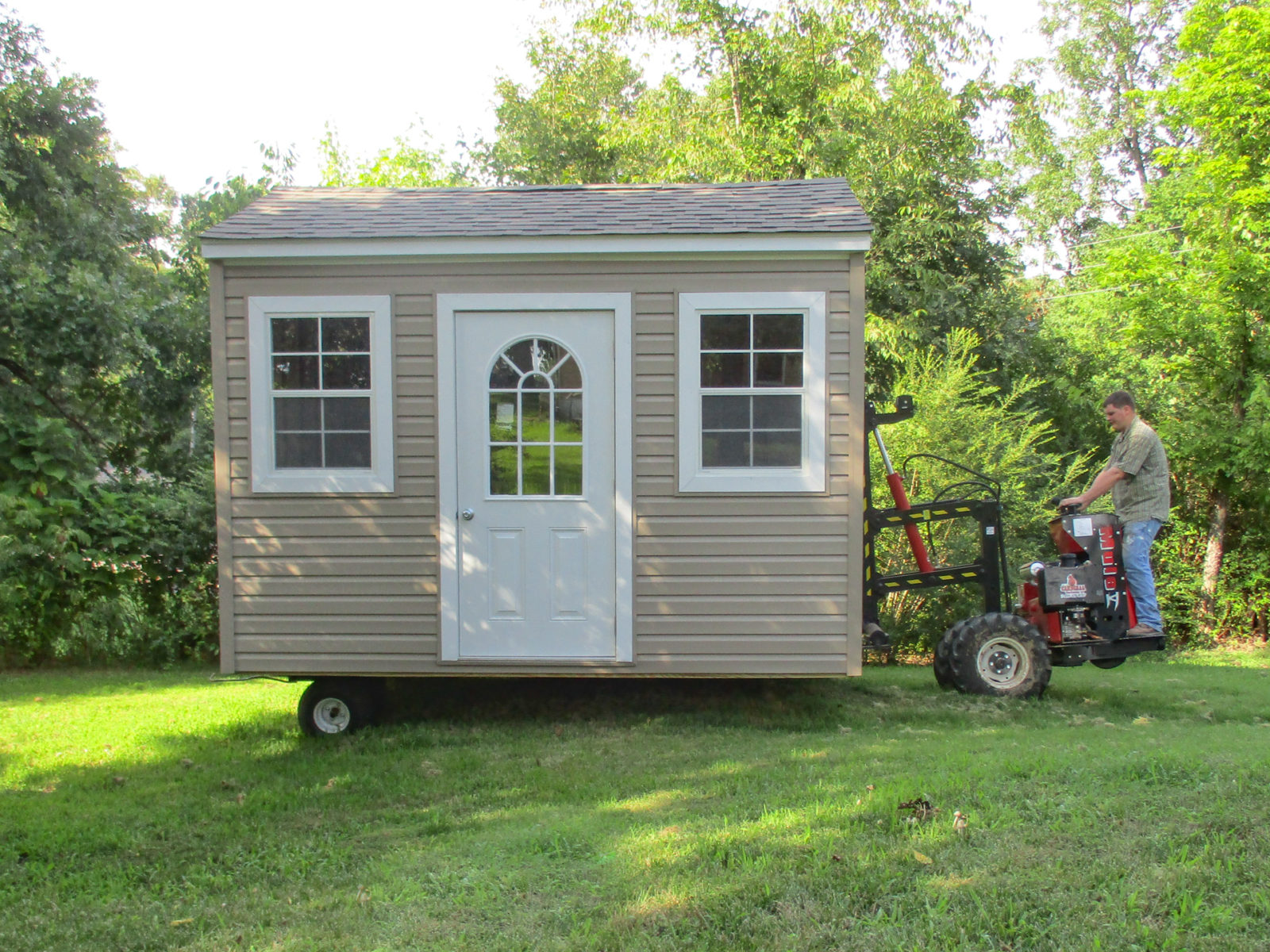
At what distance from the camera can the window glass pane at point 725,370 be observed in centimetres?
586

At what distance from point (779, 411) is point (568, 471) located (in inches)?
51.2

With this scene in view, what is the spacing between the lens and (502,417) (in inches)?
235

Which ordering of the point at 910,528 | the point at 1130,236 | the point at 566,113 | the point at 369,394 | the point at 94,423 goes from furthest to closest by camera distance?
the point at 566,113 → the point at 1130,236 → the point at 94,423 → the point at 910,528 → the point at 369,394

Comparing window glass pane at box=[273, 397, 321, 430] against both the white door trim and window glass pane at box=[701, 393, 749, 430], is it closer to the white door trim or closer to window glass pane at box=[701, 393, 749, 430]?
the white door trim

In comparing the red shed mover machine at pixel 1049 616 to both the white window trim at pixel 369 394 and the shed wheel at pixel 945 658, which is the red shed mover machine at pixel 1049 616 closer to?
the shed wheel at pixel 945 658

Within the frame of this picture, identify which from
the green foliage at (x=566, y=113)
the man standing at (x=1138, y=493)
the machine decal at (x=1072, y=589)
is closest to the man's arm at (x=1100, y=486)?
the man standing at (x=1138, y=493)

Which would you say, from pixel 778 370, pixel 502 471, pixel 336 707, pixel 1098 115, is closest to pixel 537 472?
pixel 502 471

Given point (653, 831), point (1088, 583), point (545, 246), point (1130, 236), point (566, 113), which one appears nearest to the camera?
point (653, 831)

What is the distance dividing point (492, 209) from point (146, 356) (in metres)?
6.00

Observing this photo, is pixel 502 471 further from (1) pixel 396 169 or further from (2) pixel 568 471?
(1) pixel 396 169

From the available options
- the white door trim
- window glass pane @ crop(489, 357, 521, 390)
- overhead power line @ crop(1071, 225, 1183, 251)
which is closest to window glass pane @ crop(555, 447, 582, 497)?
the white door trim

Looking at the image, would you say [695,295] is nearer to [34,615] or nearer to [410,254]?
[410,254]

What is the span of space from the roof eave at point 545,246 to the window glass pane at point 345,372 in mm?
607

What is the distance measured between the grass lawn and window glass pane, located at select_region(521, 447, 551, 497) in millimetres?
1442
